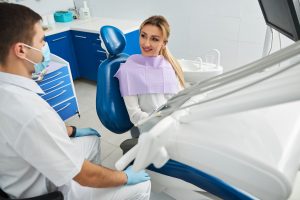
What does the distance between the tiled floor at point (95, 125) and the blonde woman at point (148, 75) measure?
646 mm

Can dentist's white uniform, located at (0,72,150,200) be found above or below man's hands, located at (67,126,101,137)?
above

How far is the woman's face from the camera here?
137 cm

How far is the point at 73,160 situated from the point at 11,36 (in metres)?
0.54

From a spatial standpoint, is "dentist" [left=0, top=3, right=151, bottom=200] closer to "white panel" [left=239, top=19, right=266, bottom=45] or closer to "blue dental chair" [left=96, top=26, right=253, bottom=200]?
"blue dental chair" [left=96, top=26, right=253, bottom=200]

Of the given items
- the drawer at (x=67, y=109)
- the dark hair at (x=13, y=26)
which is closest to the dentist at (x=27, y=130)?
the dark hair at (x=13, y=26)

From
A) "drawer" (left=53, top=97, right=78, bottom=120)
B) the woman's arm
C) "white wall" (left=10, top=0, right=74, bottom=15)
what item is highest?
"white wall" (left=10, top=0, right=74, bottom=15)

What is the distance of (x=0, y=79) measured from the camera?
0.92 meters

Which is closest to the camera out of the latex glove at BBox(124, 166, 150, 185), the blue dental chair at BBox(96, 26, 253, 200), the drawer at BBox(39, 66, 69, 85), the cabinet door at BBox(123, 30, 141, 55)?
the latex glove at BBox(124, 166, 150, 185)

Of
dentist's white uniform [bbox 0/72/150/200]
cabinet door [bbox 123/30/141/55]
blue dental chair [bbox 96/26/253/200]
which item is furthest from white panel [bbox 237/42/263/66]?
dentist's white uniform [bbox 0/72/150/200]

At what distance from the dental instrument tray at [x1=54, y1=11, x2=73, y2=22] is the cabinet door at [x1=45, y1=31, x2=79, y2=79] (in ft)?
1.08

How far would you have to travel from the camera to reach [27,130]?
2.75 ft

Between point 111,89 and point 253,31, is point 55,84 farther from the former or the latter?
point 253,31

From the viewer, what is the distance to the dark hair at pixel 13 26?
2.96 feet

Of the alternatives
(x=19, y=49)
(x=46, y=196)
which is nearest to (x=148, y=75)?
(x=19, y=49)
